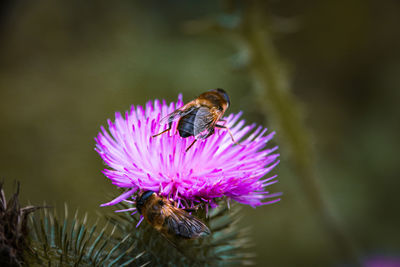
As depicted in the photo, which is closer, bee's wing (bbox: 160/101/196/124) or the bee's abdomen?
the bee's abdomen

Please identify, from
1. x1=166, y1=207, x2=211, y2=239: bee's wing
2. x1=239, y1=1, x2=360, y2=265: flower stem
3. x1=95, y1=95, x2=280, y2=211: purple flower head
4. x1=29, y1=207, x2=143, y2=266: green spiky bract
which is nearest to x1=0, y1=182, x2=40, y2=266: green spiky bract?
x1=29, y1=207, x2=143, y2=266: green spiky bract

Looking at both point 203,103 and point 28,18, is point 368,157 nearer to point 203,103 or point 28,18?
point 203,103

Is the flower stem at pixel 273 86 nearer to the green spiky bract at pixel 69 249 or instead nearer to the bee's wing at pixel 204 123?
the bee's wing at pixel 204 123

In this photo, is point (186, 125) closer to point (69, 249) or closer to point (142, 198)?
point (142, 198)

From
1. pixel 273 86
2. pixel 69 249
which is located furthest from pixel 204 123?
pixel 273 86

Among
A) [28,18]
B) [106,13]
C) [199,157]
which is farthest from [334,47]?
[199,157]

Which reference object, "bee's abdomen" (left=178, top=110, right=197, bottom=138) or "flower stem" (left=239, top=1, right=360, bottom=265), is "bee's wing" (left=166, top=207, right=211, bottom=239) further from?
"flower stem" (left=239, top=1, right=360, bottom=265)

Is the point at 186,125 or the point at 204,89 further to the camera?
the point at 204,89

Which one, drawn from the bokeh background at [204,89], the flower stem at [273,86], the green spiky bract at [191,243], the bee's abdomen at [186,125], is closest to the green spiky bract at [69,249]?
the green spiky bract at [191,243]
